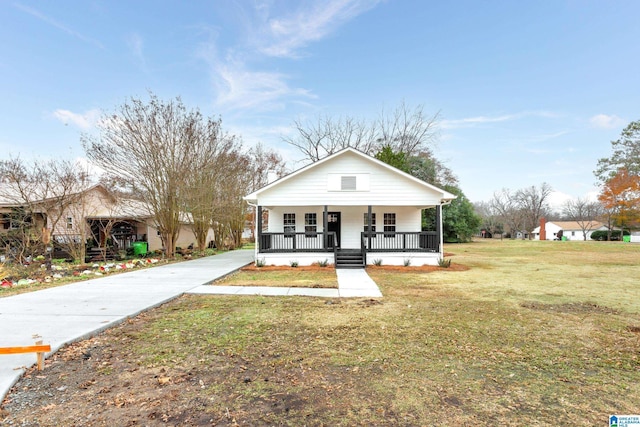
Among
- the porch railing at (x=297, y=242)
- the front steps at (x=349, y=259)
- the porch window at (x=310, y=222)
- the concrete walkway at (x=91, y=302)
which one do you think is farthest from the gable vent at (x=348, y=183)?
the concrete walkway at (x=91, y=302)

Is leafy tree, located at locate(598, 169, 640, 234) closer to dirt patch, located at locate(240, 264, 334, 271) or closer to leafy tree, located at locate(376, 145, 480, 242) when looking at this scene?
leafy tree, located at locate(376, 145, 480, 242)

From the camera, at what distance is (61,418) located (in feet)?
9.07

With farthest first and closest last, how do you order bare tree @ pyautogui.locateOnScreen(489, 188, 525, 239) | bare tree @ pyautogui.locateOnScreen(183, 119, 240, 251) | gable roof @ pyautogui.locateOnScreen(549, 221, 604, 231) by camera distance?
bare tree @ pyautogui.locateOnScreen(489, 188, 525, 239) → gable roof @ pyautogui.locateOnScreen(549, 221, 604, 231) → bare tree @ pyautogui.locateOnScreen(183, 119, 240, 251)

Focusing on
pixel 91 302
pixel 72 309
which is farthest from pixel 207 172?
pixel 72 309

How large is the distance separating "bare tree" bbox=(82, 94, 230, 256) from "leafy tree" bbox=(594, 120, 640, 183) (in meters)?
39.9

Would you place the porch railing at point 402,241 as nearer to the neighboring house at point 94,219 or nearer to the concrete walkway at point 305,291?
the concrete walkway at point 305,291

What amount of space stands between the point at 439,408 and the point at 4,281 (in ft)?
41.9

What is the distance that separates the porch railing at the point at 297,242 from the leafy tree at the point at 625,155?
1352 inches

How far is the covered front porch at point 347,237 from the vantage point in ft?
48.8

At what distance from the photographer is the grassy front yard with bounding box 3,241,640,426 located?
9.37ft

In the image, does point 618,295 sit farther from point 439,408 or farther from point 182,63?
point 182,63

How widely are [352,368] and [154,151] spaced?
16.2 metres

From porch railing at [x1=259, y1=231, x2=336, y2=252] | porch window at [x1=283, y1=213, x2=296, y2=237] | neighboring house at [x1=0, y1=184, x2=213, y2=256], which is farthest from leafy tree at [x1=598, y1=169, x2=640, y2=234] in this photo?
neighboring house at [x1=0, y1=184, x2=213, y2=256]

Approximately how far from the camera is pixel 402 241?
15836 mm
